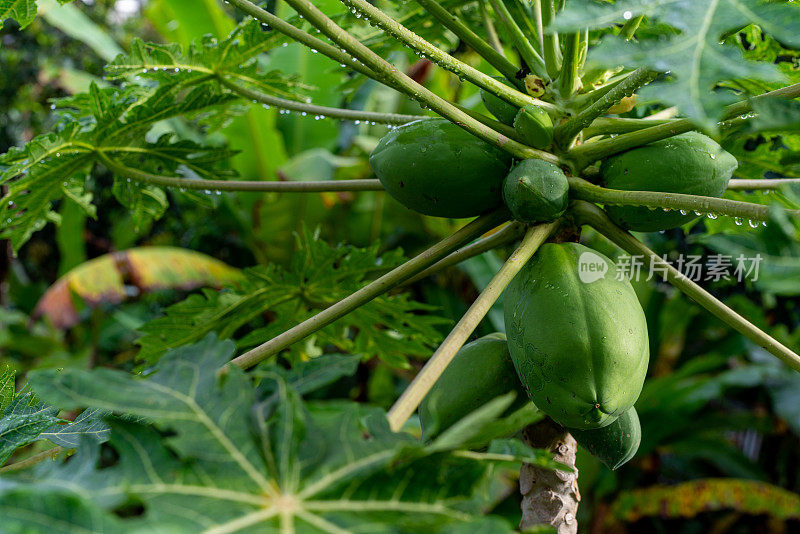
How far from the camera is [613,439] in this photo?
0.89m

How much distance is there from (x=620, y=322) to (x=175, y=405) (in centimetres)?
51

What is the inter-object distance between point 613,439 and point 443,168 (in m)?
0.42

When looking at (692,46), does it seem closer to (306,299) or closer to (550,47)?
(550,47)

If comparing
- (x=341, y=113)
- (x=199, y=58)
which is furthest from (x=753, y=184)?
(x=199, y=58)

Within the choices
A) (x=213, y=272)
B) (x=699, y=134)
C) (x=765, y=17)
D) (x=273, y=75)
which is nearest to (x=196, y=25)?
(x=213, y=272)

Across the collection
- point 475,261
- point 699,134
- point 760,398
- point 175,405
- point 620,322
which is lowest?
point 760,398

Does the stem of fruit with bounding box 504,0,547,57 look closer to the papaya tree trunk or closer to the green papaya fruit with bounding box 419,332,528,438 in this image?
the green papaya fruit with bounding box 419,332,528,438

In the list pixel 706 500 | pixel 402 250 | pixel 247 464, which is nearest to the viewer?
pixel 247 464

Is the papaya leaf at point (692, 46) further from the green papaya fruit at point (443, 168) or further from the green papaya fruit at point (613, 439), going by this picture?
the green papaya fruit at point (613, 439)

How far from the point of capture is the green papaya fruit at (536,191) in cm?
82

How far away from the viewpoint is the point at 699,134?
2.95 feet

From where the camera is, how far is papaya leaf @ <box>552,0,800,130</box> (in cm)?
53

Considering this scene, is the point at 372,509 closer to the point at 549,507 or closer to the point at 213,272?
the point at 549,507

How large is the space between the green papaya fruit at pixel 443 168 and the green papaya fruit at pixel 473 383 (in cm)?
20
